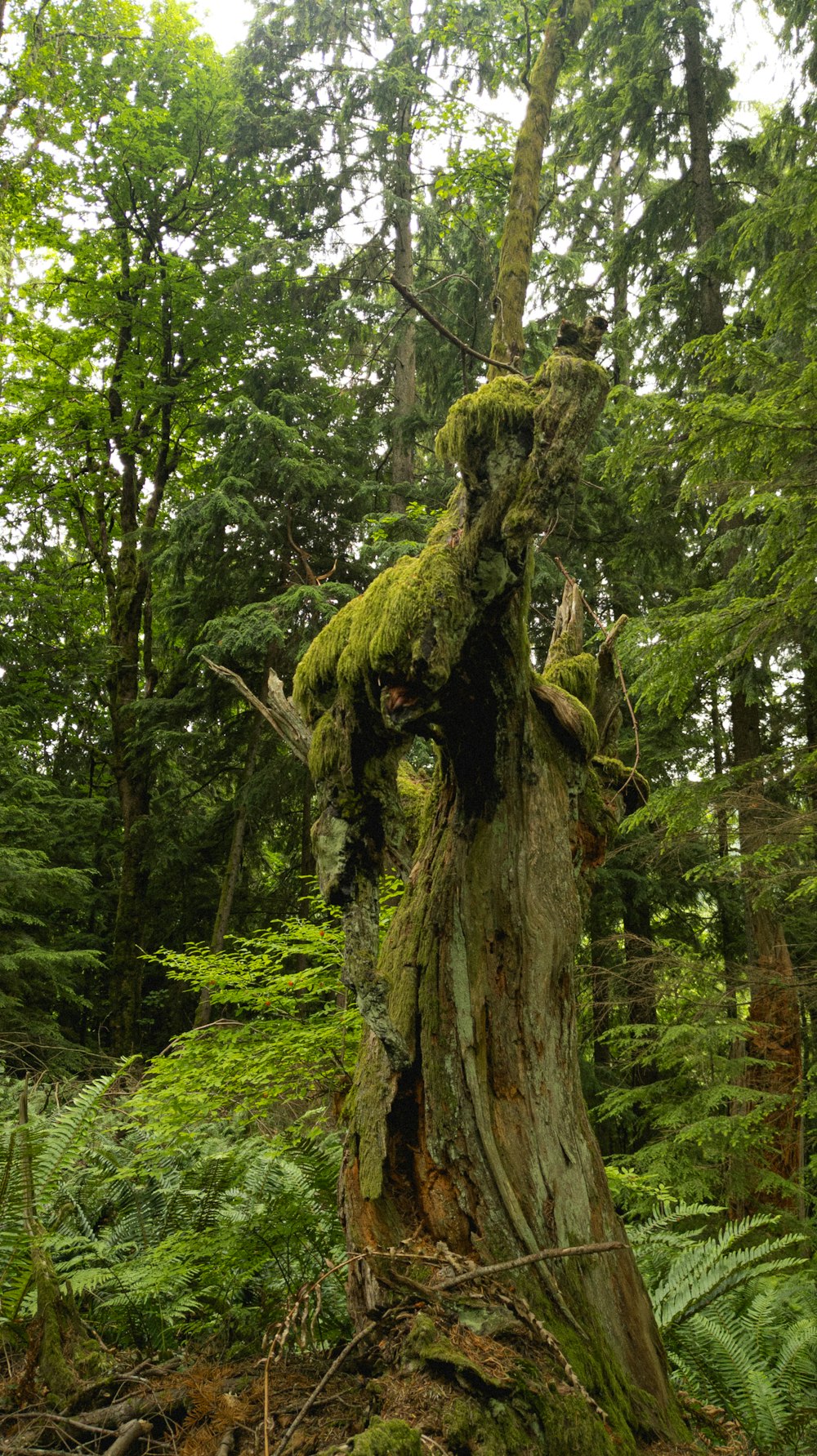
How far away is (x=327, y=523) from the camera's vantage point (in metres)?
12.1

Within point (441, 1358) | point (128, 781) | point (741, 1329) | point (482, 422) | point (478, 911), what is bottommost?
point (741, 1329)

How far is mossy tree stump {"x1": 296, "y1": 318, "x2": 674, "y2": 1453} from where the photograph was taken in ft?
9.18

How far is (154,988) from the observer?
562 inches

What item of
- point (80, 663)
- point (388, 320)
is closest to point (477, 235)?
point (388, 320)

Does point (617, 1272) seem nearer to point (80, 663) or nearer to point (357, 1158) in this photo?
point (357, 1158)

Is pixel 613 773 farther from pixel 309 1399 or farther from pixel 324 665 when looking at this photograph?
pixel 309 1399

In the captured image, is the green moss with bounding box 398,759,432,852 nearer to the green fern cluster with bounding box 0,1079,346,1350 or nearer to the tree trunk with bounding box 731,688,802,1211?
the green fern cluster with bounding box 0,1079,346,1350

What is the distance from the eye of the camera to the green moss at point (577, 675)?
4.14 metres

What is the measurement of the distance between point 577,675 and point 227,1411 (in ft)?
10.2

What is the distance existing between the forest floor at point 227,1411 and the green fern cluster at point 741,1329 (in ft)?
0.67

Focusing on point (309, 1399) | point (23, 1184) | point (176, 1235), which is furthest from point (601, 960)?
point (309, 1399)

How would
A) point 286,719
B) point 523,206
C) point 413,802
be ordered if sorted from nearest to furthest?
1. point 286,719
2. point 413,802
3. point 523,206

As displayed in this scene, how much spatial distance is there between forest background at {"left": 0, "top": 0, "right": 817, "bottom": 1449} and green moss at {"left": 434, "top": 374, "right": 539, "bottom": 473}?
2189 millimetres

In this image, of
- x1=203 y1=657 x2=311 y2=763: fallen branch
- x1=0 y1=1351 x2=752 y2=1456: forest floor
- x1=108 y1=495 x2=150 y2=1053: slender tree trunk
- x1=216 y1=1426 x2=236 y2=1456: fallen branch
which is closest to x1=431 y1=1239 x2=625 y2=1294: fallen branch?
x1=0 y1=1351 x2=752 y2=1456: forest floor
